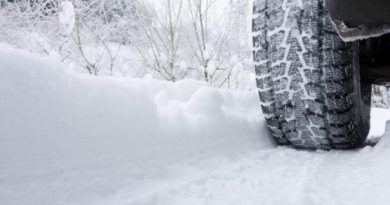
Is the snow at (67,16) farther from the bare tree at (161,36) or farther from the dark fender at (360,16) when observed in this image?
the dark fender at (360,16)

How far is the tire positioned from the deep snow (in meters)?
0.11

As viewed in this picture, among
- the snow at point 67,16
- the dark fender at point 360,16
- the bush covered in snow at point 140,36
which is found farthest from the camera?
the bush covered in snow at point 140,36

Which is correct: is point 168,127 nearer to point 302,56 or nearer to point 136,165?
point 136,165

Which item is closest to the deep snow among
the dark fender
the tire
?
the tire

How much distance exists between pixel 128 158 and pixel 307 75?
2.27ft

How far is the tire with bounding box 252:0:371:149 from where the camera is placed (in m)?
1.31

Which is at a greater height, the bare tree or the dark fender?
the bare tree

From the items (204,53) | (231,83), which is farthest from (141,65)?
(231,83)

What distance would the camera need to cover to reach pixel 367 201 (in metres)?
0.79

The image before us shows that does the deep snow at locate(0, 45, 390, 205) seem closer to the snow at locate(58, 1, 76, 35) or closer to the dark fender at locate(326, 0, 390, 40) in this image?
the dark fender at locate(326, 0, 390, 40)

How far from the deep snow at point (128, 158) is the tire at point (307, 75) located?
4.4 inches

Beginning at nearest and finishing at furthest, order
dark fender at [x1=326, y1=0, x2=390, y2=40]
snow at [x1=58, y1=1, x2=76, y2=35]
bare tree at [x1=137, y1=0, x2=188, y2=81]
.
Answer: dark fender at [x1=326, y1=0, x2=390, y2=40]
snow at [x1=58, y1=1, x2=76, y2=35]
bare tree at [x1=137, y1=0, x2=188, y2=81]

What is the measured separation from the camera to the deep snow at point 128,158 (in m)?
0.81

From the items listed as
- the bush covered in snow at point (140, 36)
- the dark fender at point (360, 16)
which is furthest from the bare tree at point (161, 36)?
the dark fender at point (360, 16)
